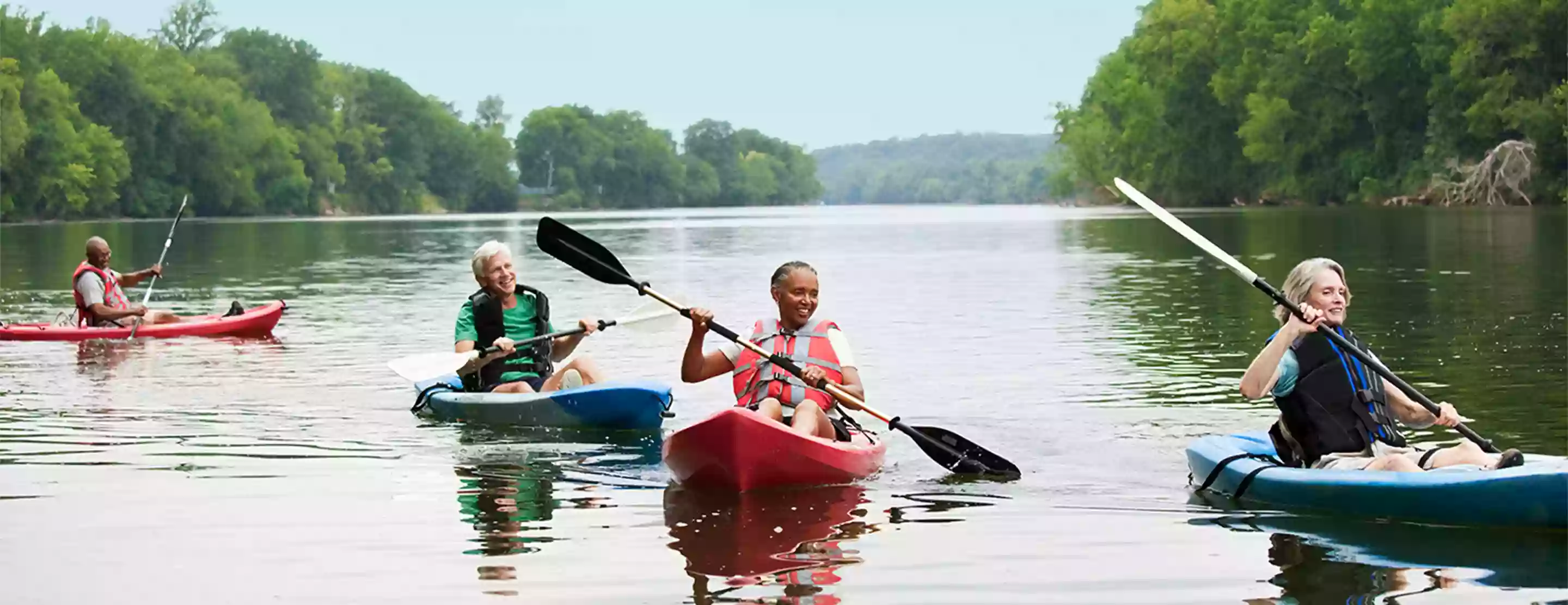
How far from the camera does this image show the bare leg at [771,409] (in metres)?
9.99

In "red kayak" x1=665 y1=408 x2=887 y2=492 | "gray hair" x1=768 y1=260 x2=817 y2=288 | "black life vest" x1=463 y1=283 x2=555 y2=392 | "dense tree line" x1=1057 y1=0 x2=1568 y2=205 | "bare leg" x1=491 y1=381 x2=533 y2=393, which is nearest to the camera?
"red kayak" x1=665 y1=408 x2=887 y2=492

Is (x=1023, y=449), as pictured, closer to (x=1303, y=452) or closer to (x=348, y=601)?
(x=1303, y=452)

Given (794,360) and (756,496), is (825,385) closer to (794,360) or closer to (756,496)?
(794,360)

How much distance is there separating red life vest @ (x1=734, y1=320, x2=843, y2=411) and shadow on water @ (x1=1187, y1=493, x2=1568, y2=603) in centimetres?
222

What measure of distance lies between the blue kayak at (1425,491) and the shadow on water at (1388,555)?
68 millimetres

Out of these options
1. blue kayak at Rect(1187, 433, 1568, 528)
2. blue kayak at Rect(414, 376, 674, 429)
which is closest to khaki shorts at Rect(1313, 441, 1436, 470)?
blue kayak at Rect(1187, 433, 1568, 528)

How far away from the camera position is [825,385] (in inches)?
390

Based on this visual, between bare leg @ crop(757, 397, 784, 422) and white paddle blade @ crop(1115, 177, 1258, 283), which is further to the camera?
bare leg @ crop(757, 397, 784, 422)

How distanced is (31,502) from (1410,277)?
68.3 ft

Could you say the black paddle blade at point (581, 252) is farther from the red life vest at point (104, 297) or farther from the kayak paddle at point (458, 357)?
the red life vest at point (104, 297)

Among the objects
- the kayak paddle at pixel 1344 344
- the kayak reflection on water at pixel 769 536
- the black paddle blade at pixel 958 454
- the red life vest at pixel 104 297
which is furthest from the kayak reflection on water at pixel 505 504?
the red life vest at pixel 104 297

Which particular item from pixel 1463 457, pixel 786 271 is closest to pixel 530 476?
pixel 786 271

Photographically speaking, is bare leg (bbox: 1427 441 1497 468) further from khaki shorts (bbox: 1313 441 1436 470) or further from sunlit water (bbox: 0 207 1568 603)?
sunlit water (bbox: 0 207 1568 603)

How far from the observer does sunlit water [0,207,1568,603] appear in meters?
7.46
